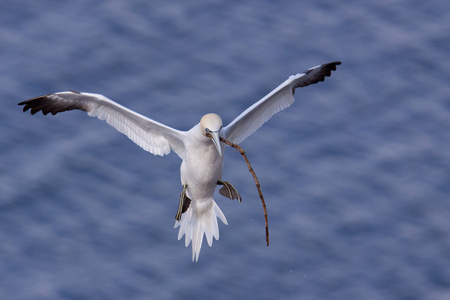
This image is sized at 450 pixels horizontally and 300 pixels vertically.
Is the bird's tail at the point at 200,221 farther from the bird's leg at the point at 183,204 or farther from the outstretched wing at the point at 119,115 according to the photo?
the outstretched wing at the point at 119,115

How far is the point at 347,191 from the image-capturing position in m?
21.0

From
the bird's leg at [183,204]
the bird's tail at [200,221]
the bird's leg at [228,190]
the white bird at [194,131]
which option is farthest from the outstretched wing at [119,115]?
the bird's tail at [200,221]

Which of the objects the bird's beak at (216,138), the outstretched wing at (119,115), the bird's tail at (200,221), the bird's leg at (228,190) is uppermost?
the outstretched wing at (119,115)

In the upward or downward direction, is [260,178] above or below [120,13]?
below

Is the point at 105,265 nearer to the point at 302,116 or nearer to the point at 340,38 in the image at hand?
the point at 302,116

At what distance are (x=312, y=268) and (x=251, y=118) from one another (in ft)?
12.4

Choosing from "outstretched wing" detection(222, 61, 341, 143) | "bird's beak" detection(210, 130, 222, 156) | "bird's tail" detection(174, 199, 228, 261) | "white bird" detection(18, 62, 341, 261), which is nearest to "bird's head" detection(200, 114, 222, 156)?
"bird's beak" detection(210, 130, 222, 156)

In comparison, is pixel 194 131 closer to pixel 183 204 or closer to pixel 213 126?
pixel 213 126

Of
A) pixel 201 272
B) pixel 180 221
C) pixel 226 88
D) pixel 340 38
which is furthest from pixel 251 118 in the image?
pixel 340 38

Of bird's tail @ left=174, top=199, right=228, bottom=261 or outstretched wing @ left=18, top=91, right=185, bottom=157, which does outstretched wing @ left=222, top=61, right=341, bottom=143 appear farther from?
bird's tail @ left=174, top=199, right=228, bottom=261

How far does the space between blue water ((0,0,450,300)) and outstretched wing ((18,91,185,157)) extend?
316cm

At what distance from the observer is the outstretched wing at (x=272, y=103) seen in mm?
16734

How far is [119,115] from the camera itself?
1709 centimetres

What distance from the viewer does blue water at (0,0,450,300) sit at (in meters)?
20.0
